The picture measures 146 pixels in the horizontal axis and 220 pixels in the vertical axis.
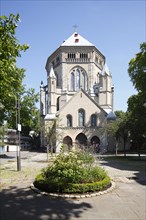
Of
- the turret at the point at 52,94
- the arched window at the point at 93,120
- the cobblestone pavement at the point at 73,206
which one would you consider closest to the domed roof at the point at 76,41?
the turret at the point at 52,94

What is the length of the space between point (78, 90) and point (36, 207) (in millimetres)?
48592

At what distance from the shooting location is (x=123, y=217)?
8.77m

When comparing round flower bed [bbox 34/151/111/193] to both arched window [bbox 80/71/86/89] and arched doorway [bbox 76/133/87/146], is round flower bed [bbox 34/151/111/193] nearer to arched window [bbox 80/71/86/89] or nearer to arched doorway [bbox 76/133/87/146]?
arched doorway [bbox 76/133/87/146]

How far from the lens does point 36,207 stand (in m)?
9.80

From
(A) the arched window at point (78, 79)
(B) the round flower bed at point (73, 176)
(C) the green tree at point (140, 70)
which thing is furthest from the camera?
(A) the arched window at point (78, 79)

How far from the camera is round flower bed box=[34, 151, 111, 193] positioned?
12.1 meters

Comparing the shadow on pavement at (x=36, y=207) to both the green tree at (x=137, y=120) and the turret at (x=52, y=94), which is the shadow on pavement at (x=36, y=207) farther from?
the turret at (x=52, y=94)

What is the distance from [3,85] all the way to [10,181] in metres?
7.48

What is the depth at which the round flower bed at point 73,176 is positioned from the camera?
1215cm

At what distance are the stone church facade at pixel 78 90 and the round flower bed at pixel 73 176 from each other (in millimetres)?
35664

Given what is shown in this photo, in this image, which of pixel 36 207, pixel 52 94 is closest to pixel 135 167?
pixel 36 207

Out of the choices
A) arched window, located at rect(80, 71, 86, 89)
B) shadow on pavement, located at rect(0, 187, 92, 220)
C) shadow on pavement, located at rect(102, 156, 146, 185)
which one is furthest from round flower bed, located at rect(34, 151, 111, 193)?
arched window, located at rect(80, 71, 86, 89)

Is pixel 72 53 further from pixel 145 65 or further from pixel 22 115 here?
pixel 145 65

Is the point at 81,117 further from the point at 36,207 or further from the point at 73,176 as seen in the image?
the point at 36,207
